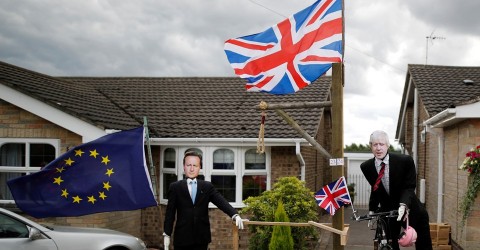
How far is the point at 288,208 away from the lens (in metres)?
10.6

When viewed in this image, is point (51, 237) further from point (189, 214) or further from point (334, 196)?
point (334, 196)

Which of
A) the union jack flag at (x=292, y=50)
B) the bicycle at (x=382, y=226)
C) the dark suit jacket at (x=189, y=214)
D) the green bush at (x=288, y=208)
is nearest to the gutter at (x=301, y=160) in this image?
the green bush at (x=288, y=208)

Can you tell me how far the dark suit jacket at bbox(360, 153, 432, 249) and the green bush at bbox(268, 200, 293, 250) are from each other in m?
3.58

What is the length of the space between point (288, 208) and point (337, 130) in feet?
14.5

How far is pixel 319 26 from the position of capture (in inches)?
268

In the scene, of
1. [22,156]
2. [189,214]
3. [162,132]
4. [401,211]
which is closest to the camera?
[401,211]

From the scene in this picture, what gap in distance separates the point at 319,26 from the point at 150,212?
748cm

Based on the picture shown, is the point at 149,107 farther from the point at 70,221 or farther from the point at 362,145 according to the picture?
the point at 362,145

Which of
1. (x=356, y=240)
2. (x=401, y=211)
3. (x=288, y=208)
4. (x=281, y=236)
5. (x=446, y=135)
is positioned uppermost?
(x=446, y=135)

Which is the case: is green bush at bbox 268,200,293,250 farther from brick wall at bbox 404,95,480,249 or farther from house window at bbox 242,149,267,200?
brick wall at bbox 404,95,480,249

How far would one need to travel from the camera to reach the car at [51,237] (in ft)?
24.0

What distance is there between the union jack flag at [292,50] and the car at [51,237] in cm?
304

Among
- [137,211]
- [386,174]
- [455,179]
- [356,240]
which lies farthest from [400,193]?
[137,211]

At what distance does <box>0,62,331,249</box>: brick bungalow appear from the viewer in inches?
429
